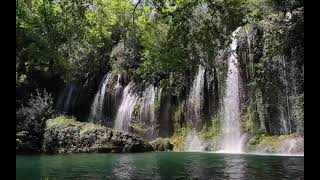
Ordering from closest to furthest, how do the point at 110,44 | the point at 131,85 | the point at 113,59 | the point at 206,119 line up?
1. the point at 206,119
2. the point at 131,85
3. the point at 113,59
4. the point at 110,44

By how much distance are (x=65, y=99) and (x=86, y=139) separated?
445 inches

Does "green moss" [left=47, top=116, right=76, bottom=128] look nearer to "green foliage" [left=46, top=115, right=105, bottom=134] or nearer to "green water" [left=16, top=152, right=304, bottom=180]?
"green foliage" [left=46, top=115, right=105, bottom=134]

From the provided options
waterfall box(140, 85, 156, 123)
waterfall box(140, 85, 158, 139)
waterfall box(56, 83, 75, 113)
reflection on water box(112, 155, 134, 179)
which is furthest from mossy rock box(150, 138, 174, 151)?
waterfall box(56, 83, 75, 113)

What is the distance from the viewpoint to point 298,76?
67.3ft

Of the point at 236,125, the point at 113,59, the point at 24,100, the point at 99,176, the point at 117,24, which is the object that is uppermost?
the point at 117,24

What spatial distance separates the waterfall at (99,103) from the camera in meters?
31.0

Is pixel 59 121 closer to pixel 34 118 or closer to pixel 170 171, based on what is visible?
pixel 34 118

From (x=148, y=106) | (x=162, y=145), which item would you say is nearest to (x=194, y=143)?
(x=162, y=145)

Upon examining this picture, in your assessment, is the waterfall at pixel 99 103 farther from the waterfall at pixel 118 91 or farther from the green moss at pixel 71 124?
the green moss at pixel 71 124

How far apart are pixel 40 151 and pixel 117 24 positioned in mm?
16266

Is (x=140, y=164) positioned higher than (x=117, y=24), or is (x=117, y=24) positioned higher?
(x=117, y=24)

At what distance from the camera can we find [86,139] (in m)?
23.9
